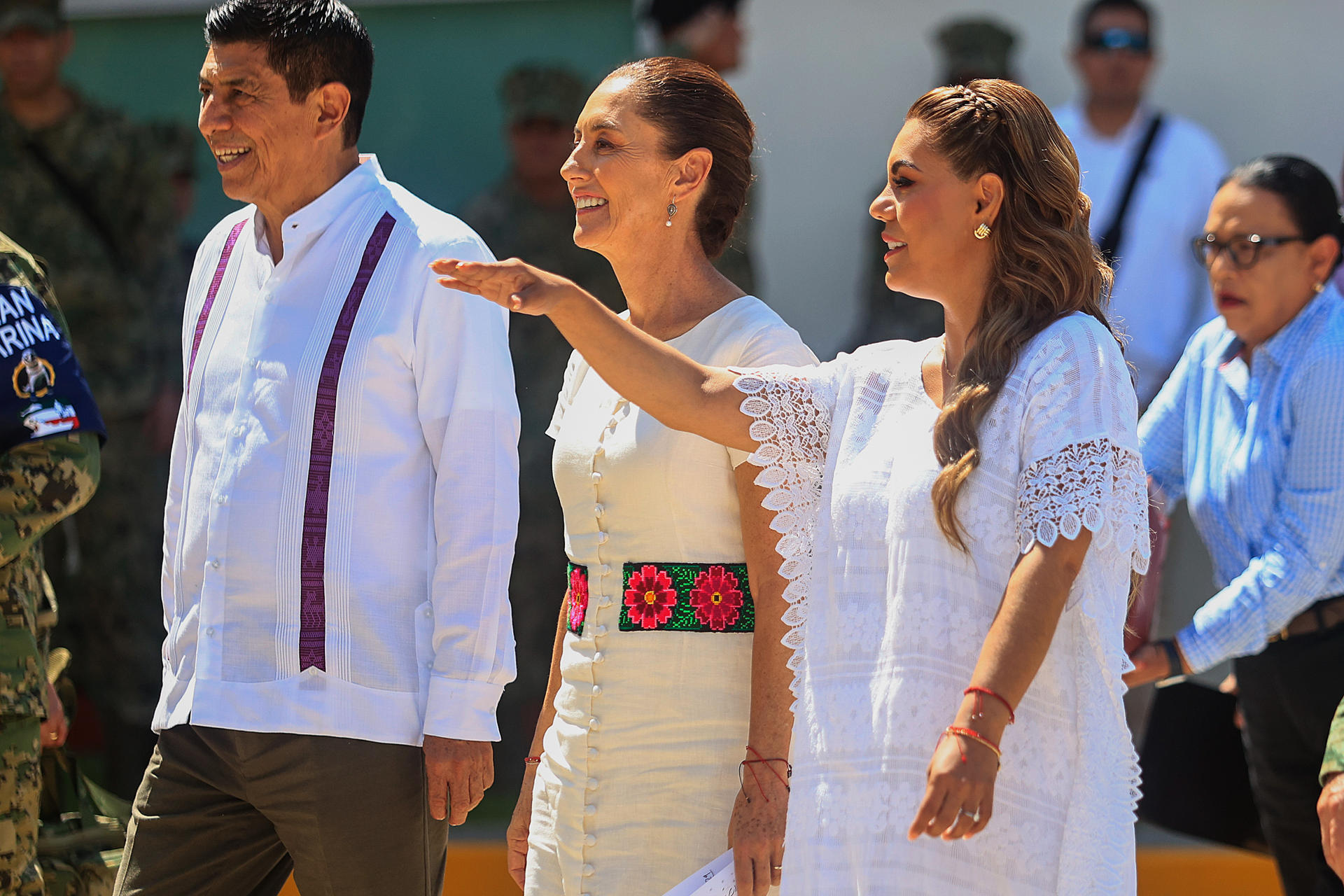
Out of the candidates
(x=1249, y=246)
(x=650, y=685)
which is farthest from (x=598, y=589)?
(x=1249, y=246)

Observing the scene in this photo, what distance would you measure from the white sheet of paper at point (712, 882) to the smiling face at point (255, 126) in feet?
4.45

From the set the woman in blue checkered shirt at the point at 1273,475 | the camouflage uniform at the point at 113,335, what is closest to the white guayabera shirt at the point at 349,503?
the woman in blue checkered shirt at the point at 1273,475

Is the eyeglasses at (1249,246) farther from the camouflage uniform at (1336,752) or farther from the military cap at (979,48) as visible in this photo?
the military cap at (979,48)

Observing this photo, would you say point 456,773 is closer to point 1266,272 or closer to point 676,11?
point 1266,272

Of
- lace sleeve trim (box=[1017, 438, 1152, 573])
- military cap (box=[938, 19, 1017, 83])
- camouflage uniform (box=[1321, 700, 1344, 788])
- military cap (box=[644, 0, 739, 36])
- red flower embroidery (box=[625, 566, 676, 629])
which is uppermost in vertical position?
military cap (box=[644, 0, 739, 36])

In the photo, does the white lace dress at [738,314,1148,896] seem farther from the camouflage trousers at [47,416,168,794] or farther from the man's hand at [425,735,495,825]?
the camouflage trousers at [47,416,168,794]

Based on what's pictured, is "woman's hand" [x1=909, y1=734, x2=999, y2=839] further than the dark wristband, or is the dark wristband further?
the dark wristband

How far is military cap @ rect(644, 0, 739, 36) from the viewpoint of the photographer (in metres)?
5.53

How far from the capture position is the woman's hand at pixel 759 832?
2.39 meters

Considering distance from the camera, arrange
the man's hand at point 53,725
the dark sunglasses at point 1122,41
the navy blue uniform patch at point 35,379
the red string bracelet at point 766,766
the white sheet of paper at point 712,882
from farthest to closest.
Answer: the dark sunglasses at point 1122,41, the man's hand at point 53,725, the navy blue uniform patch at point 35,379, the red string bracelet at point 766,766, the white sheet of paper at point 712,882

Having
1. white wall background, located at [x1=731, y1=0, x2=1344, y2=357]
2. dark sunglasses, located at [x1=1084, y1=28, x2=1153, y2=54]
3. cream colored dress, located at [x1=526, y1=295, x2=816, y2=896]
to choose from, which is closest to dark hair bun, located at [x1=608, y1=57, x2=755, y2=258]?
cream colored dress, located at [x1=526, y1=295, x2=816, y2=896]

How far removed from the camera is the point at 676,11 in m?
5.54

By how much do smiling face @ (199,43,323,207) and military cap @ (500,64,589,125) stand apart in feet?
9.41

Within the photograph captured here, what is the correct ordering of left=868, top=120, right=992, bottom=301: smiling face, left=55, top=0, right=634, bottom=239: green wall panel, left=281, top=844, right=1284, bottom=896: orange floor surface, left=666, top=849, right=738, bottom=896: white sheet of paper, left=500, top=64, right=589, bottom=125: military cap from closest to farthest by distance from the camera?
left=868, top=120, right=992, bottom=301: smiling face
left=666, top=849, right=738, bottom=896: white sheet of paper
left=281, top=844, right=1284, bottom=896: orange floor surface
left=500, top=64, right=589, bottom=125: military cap
left=55, top=0, right=634, bottom=239: green wall panel
